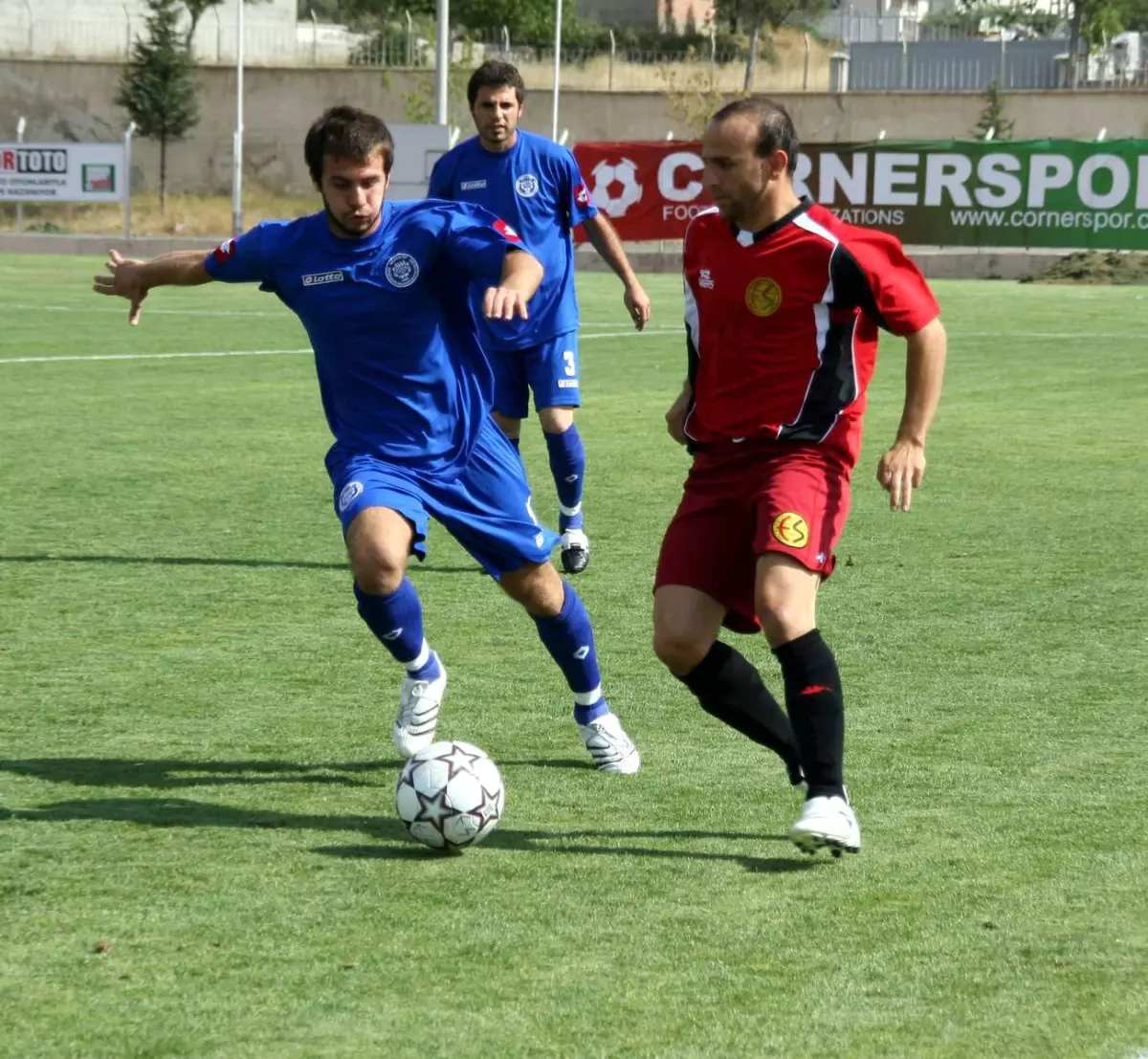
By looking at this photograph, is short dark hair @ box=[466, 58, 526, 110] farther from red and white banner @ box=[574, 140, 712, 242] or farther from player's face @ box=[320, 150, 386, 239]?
red and white banner @ box=[574, 140, 712, 242]

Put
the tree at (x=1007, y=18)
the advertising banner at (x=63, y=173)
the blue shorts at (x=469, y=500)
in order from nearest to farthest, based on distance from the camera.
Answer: the blue shorts at (x=469, y=500), the advertising banner at (x=63, y=173), the tree at (x=1007, y=18)

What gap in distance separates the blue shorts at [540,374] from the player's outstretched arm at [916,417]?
424 centimetres

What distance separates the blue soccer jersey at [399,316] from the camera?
530 cm

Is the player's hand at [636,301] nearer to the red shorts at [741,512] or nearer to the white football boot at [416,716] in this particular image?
the white football boot at [416,716]

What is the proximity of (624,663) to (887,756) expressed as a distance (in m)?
1.46

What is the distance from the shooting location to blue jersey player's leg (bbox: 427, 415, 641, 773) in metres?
5.29

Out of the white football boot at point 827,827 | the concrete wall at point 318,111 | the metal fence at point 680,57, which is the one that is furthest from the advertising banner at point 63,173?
the white football boot at point 827,827

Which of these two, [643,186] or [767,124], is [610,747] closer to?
[767,124]

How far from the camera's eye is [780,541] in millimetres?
4570

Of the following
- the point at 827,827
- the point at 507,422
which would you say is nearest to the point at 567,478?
the point at 507,422

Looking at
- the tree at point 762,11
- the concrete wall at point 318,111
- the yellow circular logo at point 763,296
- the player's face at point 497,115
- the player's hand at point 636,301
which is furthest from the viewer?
the tree at point 762,11

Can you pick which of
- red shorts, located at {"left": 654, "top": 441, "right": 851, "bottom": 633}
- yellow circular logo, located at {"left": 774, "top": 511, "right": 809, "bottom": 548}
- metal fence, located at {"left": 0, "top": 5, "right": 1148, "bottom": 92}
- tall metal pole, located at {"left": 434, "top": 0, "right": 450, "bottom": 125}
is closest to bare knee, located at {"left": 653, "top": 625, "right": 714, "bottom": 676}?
red shorts, located at {"left": 654, "top": 441, "right": 851, "bottom": 633}

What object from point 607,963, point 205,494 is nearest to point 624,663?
point 607,963

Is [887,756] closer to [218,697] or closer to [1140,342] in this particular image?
[218,697]
